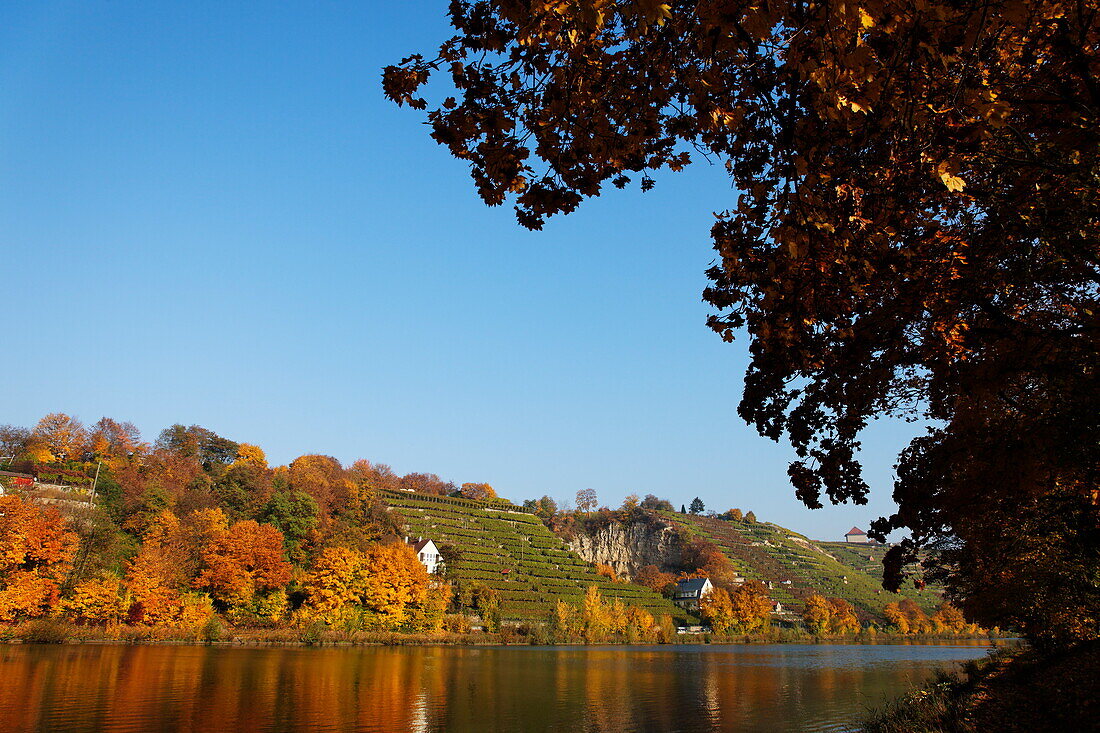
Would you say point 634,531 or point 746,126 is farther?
point 634,531

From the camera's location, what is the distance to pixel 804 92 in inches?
162

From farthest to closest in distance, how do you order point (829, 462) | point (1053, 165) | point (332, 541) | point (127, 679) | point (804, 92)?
1. point (332, 541)
2. point (127, 679)
3. point (829, 462)
4. point (1053, 165)
5. point (804, 92)

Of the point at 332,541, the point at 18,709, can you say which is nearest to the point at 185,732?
the point at 18,709

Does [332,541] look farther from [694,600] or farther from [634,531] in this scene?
[634,531]

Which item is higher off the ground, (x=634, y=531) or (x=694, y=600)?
(x=634, y=531)

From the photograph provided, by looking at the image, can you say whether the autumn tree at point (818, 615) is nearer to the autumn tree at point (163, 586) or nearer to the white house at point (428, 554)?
the white house at point (428, 554)

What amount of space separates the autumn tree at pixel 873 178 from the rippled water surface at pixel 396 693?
1735 cm

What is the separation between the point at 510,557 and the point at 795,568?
8218 cm

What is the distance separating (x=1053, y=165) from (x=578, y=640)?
73.3 metres

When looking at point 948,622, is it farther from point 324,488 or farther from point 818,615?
point 324,488

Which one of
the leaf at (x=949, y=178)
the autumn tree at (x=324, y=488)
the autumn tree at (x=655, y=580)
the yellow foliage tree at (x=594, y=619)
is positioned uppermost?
the autumn tree at (x=324, y=488)

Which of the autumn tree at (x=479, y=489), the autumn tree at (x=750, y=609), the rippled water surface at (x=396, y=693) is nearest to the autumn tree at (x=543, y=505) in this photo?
the autumn tree at (x=479, y=489)

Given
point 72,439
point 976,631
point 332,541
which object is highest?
point 72,439

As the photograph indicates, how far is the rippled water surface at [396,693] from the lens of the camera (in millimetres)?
20625
